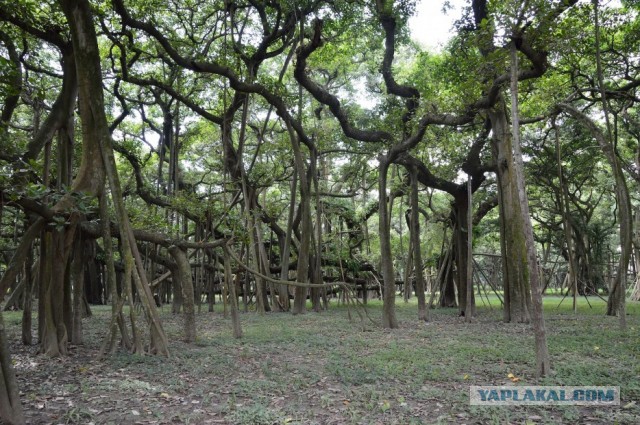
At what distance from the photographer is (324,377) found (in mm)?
5160

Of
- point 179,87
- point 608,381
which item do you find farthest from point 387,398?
point 179,87

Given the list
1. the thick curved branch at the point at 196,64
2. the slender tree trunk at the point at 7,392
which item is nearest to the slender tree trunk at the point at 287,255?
the thick curved branch at the point at 196,64

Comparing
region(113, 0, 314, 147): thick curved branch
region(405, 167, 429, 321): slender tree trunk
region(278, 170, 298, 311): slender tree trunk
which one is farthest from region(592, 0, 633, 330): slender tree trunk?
region(278, 170, 298, 311): slender tree trunk

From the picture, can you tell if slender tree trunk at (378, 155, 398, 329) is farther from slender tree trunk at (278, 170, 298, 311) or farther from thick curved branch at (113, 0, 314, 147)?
slender tree trunk at (278, 170, 298, 311)

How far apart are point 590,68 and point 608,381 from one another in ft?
31.6

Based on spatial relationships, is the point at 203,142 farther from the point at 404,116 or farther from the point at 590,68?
the point at 590,68

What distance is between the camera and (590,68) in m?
11.6

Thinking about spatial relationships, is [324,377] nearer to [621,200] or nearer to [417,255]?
[417,255]

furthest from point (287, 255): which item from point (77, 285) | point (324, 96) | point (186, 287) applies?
point (77, 285)

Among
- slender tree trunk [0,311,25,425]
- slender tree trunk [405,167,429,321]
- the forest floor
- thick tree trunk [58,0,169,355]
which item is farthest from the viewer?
slender tree trunk [405,167,429,321]

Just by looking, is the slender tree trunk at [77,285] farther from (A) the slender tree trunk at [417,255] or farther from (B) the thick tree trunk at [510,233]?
(B) the thick tree trunk at [510,233]

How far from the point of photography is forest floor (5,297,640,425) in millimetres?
3828

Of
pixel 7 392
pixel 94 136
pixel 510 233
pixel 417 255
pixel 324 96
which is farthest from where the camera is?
pixel 417 255

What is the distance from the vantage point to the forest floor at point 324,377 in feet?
12.6
